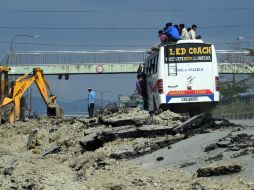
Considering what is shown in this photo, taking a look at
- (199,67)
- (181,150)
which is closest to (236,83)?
(199,67)

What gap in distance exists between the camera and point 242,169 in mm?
9578

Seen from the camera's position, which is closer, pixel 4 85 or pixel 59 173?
pixel 59 173

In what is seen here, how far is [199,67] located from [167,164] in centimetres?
1315

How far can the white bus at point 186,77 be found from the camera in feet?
78.3

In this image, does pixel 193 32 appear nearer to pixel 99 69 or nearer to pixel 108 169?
pixel 108 169

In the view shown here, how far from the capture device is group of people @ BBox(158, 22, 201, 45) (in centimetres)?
2423

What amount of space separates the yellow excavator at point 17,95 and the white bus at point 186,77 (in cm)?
884

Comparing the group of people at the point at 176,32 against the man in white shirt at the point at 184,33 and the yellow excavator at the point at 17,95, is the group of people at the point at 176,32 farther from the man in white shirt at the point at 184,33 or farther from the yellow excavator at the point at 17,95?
the yellow excavator at the point at 17,95

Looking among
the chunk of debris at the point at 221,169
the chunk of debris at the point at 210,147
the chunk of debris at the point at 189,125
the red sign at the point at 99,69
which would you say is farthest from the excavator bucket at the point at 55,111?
the red sign at the point at 99,69

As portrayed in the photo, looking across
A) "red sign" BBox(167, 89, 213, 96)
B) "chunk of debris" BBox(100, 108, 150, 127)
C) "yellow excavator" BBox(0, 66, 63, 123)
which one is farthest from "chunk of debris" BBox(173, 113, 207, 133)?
"yellow excavator" BBox(0, 66, 63, 123)

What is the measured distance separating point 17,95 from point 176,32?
35.3 feet

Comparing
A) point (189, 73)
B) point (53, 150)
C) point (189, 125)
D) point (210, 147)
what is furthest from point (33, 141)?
point (210, 147)

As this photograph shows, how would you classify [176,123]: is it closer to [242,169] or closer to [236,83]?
[242,169]

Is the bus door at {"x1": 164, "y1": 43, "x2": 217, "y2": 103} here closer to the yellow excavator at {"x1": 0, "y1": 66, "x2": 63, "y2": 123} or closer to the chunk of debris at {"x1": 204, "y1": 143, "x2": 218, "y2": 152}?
the yellow excavator at {"x1": 0, "y1": 66, "x2": 63, "y2": 123}
